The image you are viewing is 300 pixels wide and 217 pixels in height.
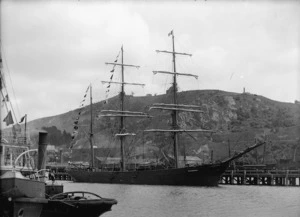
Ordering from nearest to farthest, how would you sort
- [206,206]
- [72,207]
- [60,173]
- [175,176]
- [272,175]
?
1. [72,207]
2. [206,206]
3. [175,176]
4. [272,175]
5. [60,173]

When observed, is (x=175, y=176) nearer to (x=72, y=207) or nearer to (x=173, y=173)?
(x=173, y=173)

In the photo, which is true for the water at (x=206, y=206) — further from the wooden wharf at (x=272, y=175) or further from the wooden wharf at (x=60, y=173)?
the wooden wharf at (x=60, y=173)

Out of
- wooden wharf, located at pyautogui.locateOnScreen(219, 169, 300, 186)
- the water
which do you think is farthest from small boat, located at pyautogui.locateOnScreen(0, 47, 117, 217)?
wooden wharf, located at pyautogui.locateOnScreen(219, 169, 300, 186)

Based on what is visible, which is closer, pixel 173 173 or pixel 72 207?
pixel 72 207

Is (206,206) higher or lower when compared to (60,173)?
lower

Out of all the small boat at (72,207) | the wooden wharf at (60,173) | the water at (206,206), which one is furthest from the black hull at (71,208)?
the wooden wharf at (60,173)

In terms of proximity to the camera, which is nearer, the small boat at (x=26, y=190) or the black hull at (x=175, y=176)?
the small boat at (x=26, y=190)

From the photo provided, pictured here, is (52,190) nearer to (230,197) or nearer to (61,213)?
(61,213)

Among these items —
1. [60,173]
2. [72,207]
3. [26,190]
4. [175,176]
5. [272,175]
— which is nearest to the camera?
[26,190]

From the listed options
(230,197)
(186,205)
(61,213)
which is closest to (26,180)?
(61,213)

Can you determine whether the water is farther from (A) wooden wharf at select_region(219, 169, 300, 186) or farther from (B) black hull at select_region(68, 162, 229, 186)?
(A) wooden wharf at select_region(219, 169, 300, 186)

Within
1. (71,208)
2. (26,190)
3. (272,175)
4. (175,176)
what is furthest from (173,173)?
(26,190)
